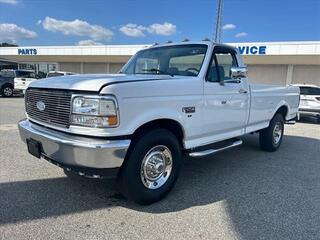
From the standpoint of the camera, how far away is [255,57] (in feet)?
84.2

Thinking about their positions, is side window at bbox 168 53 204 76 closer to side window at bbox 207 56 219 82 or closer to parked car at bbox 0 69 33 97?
side window at bbox 207 56 219 82

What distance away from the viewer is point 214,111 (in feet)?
15.8

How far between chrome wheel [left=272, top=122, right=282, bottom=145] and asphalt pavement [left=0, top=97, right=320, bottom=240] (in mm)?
1377

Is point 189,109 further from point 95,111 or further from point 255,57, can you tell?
point 255,57

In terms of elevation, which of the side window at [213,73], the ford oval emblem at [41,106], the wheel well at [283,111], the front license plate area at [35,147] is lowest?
the front license plate area at [35,147]

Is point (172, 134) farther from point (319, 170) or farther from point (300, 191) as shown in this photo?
point (319, 170)

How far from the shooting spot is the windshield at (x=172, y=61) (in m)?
4.92

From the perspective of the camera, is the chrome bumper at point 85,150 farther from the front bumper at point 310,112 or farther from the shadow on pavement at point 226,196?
the front bumper at point 310,112

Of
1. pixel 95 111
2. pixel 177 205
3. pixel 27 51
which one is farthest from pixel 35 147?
pixel 27 51

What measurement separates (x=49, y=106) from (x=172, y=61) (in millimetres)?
2169

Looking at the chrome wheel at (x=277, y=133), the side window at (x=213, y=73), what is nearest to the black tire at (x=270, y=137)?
the chrome wheel at (x=277, y=133)

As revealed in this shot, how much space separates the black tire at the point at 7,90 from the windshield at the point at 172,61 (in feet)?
55.6

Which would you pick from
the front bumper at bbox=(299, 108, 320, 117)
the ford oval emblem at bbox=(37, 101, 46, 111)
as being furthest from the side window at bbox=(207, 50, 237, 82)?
the front bumper at bbox=(299, 108, 320, 117)

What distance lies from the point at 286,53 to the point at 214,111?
2091 centimetres
